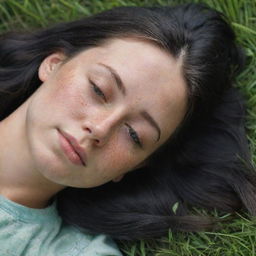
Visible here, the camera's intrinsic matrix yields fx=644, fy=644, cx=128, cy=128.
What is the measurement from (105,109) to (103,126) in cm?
10

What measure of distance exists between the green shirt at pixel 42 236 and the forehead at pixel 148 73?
742 millimetres

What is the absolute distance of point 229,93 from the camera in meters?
3.52

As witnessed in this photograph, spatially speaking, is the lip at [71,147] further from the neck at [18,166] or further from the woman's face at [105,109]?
the neck at [18,166]

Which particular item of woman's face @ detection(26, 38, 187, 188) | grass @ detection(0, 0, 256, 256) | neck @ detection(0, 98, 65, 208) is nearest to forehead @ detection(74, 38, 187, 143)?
woman's face @ detection(26, 38, 187, 188)

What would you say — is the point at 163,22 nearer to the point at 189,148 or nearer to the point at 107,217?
the point at 189,148

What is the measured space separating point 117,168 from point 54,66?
61cm

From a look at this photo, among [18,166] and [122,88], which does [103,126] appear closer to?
[122,88]

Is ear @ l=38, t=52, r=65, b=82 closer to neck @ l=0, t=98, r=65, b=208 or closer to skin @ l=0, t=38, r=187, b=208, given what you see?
skin @ l=0, t=38, r=187, b=208

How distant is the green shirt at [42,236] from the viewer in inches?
123

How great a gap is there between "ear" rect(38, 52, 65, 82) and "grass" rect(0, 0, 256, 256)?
59 centimetres

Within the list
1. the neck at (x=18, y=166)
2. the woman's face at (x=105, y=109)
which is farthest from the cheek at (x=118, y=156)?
the neck at (x=18, y=166)

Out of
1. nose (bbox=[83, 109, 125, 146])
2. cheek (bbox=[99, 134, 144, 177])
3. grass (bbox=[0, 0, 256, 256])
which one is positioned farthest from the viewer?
grass (bbox=[0, 0, 256, 256])

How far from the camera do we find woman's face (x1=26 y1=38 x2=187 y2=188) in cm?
286

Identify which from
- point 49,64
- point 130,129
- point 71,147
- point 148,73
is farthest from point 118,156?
point 49,64
